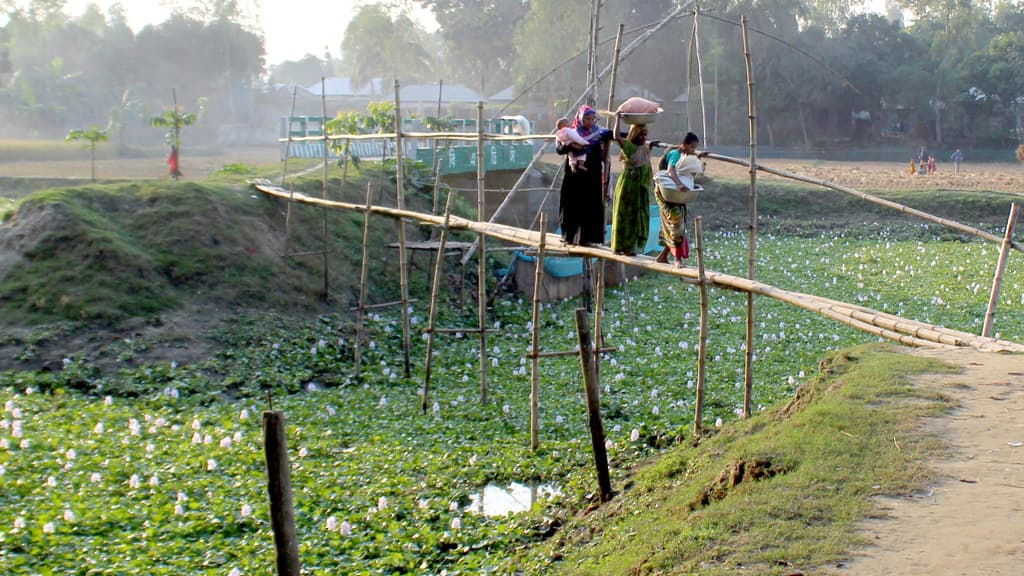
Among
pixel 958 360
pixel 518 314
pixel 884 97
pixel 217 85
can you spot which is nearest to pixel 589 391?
pixel 958 360

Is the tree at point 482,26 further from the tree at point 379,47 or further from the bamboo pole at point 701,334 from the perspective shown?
the bamboo pole at point 701,334

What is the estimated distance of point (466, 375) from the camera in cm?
1141

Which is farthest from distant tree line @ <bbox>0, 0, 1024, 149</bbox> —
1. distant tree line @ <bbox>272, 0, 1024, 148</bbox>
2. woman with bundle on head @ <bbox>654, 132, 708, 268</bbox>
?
woman with bundle on head @ <bbox>654, 132, 708, 268</bbox>

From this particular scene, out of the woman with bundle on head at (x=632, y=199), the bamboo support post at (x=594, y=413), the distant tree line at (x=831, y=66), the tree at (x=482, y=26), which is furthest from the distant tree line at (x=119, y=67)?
the bamboo support post at (x=594, y=413)

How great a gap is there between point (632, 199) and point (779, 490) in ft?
10.5

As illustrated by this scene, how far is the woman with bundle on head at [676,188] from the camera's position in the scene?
782cm

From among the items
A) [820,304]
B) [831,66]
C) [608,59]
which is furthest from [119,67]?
[820,304]

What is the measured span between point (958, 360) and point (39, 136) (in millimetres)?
46916

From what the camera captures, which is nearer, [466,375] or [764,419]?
[764,419]

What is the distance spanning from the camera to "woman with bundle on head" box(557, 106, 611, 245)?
28.2 ft

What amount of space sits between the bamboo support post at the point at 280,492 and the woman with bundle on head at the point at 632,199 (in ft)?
14.1

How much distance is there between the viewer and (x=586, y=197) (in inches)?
342

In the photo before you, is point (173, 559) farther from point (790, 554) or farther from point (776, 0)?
point (776, 0)

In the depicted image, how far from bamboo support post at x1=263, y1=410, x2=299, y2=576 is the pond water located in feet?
9.35
